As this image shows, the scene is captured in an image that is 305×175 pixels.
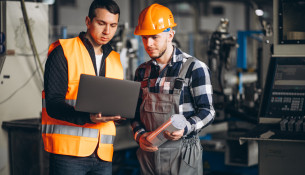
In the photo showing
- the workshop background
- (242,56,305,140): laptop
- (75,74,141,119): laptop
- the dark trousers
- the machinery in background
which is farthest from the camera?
the machinery in background

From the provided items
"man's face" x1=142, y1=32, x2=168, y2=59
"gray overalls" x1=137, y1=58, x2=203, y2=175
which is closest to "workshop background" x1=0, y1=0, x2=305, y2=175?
"gray overalls" x1=137, y1=58, x2=203, y2=175

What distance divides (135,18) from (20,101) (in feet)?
27.5

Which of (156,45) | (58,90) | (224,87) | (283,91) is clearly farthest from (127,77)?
(58,90)

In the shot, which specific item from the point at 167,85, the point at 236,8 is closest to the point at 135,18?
the point at 236,8

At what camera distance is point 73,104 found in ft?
7.52

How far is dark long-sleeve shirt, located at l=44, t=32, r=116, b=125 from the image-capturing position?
7.21 feet

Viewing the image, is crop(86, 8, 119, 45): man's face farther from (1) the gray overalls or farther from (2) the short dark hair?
(1) the gray overalls

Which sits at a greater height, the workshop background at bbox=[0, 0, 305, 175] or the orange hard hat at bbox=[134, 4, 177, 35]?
the orange hard hat at bbox=[134, 4, 177, 35]

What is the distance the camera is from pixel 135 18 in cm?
1214

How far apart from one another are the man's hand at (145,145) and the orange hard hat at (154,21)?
1.87 ft

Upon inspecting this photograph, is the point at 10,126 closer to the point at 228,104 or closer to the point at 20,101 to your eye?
the point at 20,101

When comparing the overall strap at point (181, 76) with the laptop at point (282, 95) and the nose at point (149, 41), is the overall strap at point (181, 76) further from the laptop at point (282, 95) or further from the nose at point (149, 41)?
the laptop at point (282, 95)

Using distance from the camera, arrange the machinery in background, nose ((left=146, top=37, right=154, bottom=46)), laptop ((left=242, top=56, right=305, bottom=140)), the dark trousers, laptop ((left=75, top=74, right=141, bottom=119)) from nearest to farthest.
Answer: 1. laptop ((left=75, top=74, right=141, bottom=119))
2. the dark trousers
3. nose ((left=146, top=37, right=154, bottom=46))
4. laptop ((left=242, top=56, right=305, bottom=140))
5. the machinery in background

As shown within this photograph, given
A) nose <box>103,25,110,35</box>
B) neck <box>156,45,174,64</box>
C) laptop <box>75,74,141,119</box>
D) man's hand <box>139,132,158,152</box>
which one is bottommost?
man's hand <box>139,132,158,152</box>
